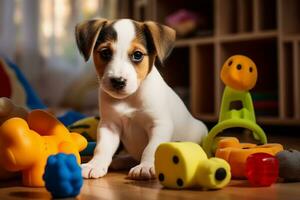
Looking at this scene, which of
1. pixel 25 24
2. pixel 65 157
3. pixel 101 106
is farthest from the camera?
pixel 25 24

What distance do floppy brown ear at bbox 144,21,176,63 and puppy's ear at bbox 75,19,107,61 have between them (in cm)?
13

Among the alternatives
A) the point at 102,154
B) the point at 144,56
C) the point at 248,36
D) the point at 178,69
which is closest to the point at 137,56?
the point at 144,56

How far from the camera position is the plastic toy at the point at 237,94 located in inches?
51.9

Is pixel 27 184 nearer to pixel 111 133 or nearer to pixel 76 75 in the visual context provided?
pixel 111 133

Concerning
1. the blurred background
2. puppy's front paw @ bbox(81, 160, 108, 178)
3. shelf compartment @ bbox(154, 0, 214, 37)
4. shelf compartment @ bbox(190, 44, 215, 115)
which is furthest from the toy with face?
shelf compartment @ bbox(154, 0, 214, 37)

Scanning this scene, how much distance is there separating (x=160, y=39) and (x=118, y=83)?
19 centimetres

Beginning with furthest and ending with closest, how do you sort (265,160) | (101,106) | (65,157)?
(101,106), (265,160), (65,157)

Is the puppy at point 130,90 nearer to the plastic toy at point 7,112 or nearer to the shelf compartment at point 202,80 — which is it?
the plastic toy at point 7,112

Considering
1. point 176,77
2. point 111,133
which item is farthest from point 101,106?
point 176,77

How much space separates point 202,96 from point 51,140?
187 centimetres

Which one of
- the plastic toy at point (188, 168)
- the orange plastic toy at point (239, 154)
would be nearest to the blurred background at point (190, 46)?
the orange plastic toy at point (239, 154)

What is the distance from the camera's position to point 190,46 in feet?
9.53

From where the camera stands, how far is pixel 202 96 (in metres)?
2.92

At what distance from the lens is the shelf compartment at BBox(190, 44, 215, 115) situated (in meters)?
2.88
